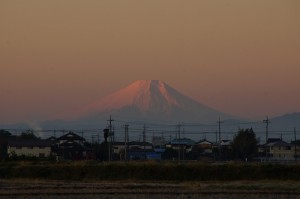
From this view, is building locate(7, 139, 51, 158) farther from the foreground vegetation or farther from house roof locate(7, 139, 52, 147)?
the foreground vegetation

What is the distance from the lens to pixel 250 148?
7569 cm

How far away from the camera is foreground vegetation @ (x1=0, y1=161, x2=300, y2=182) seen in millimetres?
37844

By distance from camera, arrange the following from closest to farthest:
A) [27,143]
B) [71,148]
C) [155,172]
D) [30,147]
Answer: [155,172] → [30,147] → [27,143] → [71,148]

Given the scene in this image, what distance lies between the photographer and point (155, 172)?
39.2 metres

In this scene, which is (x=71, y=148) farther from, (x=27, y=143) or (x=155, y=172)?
(x=155, y=172)

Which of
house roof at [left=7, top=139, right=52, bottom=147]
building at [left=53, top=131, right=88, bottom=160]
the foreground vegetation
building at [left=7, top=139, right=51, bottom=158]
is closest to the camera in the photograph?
the foreground vegetation

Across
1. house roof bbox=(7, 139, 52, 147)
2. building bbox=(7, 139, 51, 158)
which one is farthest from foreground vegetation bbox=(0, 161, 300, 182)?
house roof bbox=(7, 139, 52, 147)

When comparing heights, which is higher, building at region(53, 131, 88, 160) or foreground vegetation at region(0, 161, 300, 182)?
building at region(53, 131, 88, 160)

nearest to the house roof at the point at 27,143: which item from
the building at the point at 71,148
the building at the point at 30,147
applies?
the building at the point at 30,147

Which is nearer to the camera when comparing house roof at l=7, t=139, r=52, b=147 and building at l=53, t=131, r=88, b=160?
house roof at l=7, t=139, r=52, b=147

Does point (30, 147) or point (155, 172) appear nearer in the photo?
point (155, 172)

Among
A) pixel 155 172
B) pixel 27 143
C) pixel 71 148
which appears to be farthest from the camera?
pixel 71 148

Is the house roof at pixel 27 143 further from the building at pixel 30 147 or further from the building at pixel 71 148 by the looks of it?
the building at pixel 71 148

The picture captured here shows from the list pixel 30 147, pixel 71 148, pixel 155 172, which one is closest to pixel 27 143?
pixel 30 147
